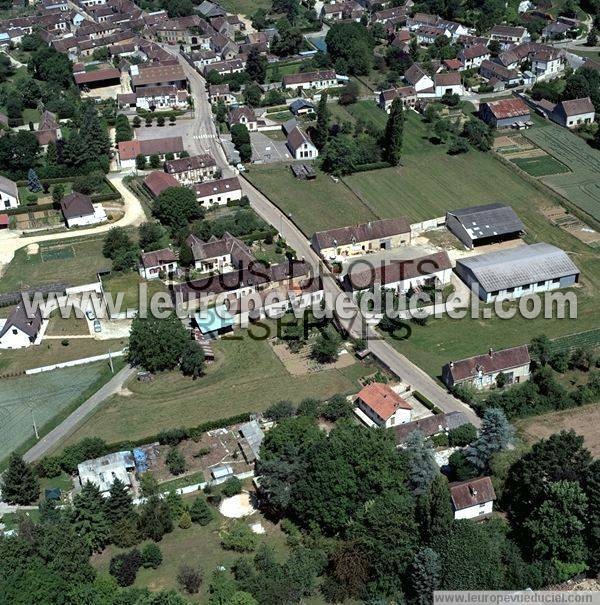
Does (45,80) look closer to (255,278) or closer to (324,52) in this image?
(324,52)

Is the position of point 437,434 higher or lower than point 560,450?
lower

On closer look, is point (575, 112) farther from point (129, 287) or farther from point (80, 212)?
point (129, 287)

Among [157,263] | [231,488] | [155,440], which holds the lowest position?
[155,440]

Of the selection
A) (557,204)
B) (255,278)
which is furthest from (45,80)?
(557,204)

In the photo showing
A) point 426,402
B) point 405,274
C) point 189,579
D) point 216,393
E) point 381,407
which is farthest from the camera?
point 405,274

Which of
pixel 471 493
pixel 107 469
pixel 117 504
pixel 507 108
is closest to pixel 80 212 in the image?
pixel 107 469

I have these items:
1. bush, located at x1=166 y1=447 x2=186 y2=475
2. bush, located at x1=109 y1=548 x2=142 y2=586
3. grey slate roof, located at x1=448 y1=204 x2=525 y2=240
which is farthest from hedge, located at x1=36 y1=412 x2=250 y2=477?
grey slate roof, located at x1=448 y1=204 x2=525 y2=240
